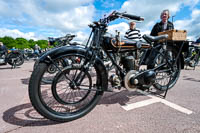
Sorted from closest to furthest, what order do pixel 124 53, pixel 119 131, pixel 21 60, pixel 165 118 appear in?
pixel 119 131 → pixel 165 118 → pixel 124 53 → pixel 21 60

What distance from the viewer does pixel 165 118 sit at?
1562mm

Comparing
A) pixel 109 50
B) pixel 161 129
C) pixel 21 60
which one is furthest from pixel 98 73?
pixel 21 60

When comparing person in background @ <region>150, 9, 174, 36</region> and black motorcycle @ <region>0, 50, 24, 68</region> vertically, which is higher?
person in background @ <region>150, 9, 174, 36</region>

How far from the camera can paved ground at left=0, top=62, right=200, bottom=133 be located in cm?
137

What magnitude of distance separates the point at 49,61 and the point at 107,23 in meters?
0.99

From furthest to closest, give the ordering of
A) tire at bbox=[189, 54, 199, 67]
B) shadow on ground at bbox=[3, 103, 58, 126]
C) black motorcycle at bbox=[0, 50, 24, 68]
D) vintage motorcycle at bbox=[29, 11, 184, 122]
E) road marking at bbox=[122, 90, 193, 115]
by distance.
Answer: black motorcycle at bbox=[0, 50, 24, 68]
tire at bbox=[189, 54, 199, 67]
road marking at bbox=[122, 90, 193, 115]
shadow on ground at bbox=[3, 103, 58, 126]
vintage motorcycle at bbox=[29, 11, 184, 122]

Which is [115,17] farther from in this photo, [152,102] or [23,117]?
[23,117]

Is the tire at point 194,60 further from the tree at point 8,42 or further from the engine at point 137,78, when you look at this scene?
the tree at point 8,42

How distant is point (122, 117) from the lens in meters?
1.60

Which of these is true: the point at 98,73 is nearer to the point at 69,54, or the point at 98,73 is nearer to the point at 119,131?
the point at 69,54

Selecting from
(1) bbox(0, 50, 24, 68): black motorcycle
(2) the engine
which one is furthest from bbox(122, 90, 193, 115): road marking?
(1) bbox(0, 50, 24, 68): black motorcycle

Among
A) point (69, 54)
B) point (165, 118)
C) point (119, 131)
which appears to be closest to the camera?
point (119, 131)

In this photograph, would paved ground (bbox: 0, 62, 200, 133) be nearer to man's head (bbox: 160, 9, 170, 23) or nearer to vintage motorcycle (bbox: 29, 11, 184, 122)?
vintage motorcycle (bbox: 29, 11, 184, 122)

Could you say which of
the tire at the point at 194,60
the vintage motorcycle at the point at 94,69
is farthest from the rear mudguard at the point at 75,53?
the tire at the point at 194,60
